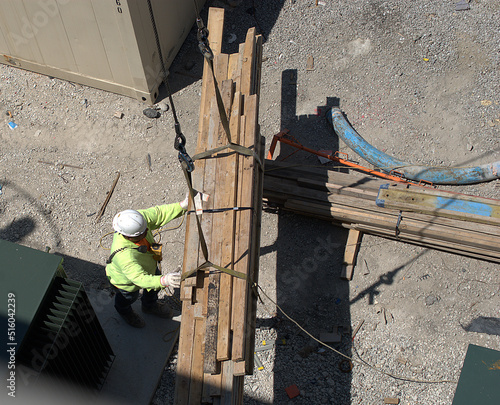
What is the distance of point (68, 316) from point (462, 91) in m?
8.41

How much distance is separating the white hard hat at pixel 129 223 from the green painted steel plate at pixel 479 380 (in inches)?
154

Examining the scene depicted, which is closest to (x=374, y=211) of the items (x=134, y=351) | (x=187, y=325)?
(x=187, y=325)

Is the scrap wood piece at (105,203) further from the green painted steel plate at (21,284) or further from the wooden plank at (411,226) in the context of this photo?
the wooden plank at (411,226)

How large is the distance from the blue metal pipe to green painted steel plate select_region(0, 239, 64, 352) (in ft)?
18.7

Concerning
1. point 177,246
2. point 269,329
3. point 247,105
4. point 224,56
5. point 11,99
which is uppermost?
point 11,99

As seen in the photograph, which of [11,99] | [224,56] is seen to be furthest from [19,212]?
[224,56]

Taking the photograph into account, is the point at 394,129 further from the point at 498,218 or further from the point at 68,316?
the point at 68,316

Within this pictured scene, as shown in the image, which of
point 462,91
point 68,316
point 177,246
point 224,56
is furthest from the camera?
point 462,91

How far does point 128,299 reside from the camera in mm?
6438

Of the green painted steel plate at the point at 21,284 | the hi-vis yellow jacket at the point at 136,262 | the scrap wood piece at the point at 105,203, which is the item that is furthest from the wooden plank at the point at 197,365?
the scrap wood piece at the point at 105,203

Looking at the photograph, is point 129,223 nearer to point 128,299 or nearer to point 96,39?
point 128,299

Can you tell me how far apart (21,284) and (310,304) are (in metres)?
4.29

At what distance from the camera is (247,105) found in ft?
20.2

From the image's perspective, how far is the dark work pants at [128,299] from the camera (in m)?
6.37
